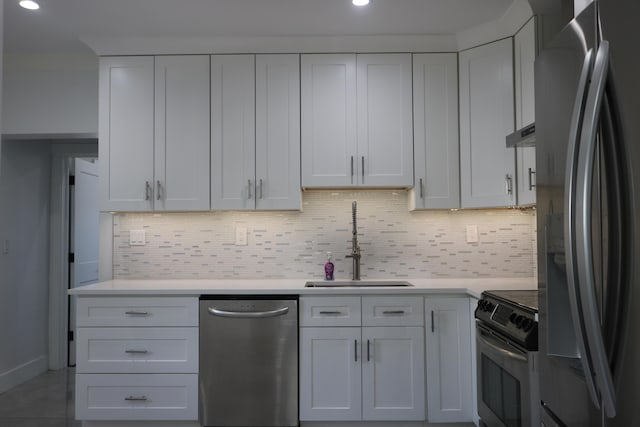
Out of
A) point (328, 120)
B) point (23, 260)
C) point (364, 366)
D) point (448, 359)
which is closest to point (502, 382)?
point (448, 359)

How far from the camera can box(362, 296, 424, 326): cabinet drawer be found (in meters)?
2.89

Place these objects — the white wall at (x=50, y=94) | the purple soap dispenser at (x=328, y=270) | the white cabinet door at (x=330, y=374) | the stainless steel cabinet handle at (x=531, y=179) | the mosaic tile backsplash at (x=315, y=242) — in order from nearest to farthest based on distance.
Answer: the stainless steel cabinet handle at (x=531, y=179) → the white cabinet door at (x=330, y=374) → the purple soap dispenser at (x=328, y=270) → the mosaic tile backsplash at (x=315, y=242) → the white wall at (x=50, y=94)

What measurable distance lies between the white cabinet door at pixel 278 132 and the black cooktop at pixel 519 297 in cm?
142

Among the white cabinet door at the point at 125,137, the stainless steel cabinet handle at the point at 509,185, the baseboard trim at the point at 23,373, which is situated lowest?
the baseboard trim at the point at 23,373

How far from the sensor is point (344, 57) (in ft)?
10.7

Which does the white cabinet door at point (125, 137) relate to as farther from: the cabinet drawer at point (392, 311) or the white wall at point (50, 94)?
the cabinet drawer at point (392, 311)

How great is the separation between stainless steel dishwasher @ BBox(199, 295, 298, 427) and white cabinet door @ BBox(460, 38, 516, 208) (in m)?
1.38

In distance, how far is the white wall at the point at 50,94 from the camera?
143 inches

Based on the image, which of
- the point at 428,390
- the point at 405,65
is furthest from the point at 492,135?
the point at 428,390

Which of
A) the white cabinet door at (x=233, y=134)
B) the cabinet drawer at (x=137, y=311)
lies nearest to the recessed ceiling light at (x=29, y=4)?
the white cabinet door at (x=233, y=134)

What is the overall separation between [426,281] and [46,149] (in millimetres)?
3515

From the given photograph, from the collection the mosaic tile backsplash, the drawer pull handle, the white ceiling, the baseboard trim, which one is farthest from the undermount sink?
the baseboard trim

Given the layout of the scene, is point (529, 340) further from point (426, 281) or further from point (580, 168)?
point (426, 281)

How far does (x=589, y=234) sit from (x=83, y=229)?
182 inches
